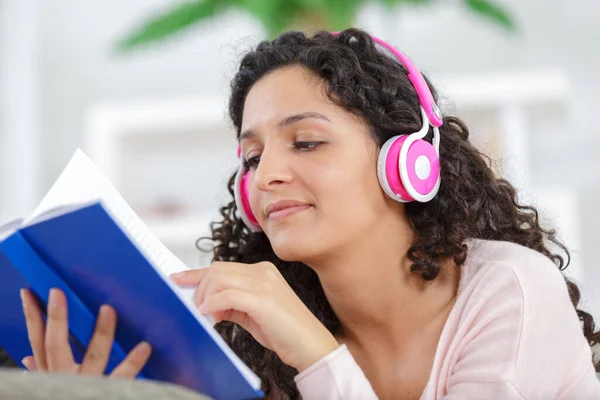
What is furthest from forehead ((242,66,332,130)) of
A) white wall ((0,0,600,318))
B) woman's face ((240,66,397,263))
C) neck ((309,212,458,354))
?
white wall ((0,0,600,318))

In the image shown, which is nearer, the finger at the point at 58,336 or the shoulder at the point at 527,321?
the finger at the point at 58,336

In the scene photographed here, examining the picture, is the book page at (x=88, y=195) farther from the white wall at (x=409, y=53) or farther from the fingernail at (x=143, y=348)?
the white wall at (x=409, y=53)

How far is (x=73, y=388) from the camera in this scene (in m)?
0.51

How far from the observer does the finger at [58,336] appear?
90cm

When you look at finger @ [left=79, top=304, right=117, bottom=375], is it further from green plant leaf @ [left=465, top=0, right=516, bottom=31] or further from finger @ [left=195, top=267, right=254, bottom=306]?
green plant leaf @ [left=465, top=0, right=516, bottom=31]

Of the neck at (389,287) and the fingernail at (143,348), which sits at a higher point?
the fingernail at (143,348)

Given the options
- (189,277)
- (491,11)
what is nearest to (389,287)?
(189,277)

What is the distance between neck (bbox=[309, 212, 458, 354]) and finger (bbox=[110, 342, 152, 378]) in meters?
0.44

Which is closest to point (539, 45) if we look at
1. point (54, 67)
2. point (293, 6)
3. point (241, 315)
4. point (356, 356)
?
point (293, 6)

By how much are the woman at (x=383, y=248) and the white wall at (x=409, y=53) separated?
7.50 feet

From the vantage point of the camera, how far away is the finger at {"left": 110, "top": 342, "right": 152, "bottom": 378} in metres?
0.89

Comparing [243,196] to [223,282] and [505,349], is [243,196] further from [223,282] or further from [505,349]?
[505,349]

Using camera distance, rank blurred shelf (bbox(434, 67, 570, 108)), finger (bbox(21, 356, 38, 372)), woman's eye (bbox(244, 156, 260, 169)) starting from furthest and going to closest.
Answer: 1. blurred shelf (bbox(434, 67, 570, 108))
2. woman's eye (bbox(244, 156, 260, 169))
3. finger (bbox(21, 356, 38, 372))

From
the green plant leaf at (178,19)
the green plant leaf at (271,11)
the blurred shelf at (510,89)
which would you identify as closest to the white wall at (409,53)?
the green plant leaf at (178,19)
